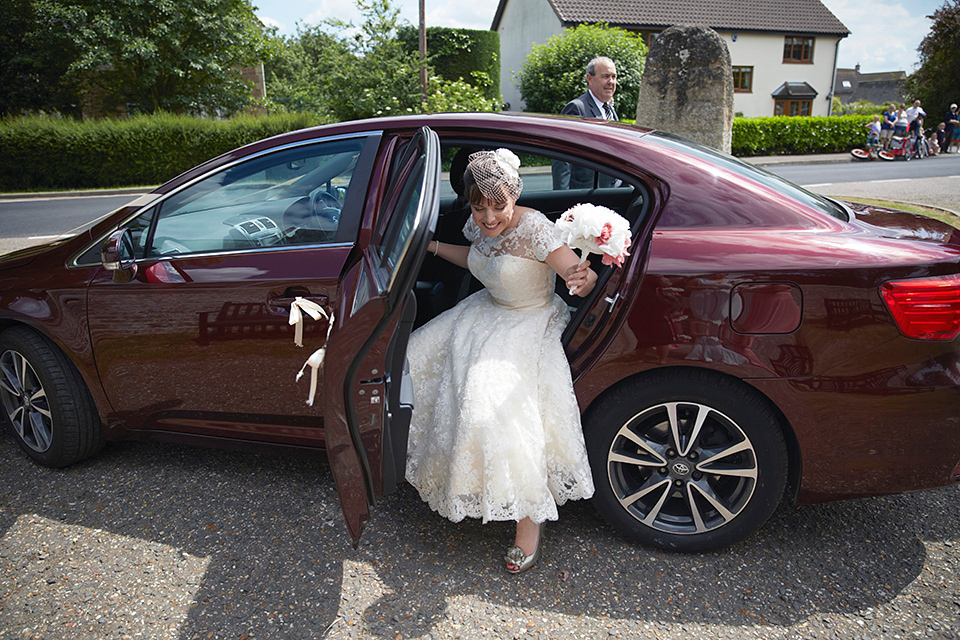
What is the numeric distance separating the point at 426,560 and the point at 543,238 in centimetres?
132

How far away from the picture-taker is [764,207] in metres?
2.35

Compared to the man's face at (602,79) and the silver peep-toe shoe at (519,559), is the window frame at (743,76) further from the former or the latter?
the silver peep-toe shoe at (519,559)

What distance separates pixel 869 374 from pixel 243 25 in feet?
83.9

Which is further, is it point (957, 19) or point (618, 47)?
point (957, 19)

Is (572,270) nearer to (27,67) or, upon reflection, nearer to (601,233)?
(601,233)

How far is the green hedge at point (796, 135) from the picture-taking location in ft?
74.0

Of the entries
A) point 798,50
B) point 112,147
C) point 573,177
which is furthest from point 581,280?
point 798,50

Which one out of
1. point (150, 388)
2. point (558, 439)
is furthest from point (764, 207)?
point (150, 388)

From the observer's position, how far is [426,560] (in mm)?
2492

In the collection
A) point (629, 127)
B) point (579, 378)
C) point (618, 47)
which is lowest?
point (579, 378)

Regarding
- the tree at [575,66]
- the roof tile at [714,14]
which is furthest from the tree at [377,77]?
the roof tile at [714,14]

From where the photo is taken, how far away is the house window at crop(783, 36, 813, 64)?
35.6 m

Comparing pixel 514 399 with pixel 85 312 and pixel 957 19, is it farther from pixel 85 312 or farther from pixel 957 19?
pixel 957 19

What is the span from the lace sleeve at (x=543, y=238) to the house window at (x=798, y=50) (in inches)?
1546
